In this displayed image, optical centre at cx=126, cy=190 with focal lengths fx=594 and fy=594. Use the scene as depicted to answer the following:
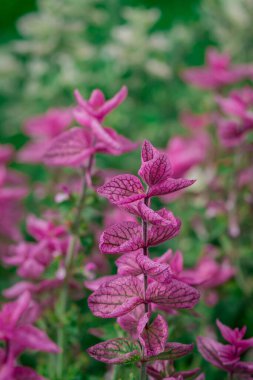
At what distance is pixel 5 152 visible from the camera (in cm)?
127

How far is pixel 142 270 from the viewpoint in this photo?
559 mm

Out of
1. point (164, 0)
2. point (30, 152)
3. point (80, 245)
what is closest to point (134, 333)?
point (80, 245)

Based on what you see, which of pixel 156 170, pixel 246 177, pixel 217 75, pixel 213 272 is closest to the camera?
pixel 156 170

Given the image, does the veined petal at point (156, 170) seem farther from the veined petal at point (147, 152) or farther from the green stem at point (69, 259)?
the green stem at point (69, 259)

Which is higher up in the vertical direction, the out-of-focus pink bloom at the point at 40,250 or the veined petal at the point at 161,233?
the out-of-focus pink bloom at the point at 40,250

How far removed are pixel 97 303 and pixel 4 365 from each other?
166 millimetres

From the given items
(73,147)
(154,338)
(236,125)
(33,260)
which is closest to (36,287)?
(33,260)

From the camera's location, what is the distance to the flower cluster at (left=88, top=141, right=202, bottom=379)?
0.54m

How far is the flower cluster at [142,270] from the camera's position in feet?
1.77

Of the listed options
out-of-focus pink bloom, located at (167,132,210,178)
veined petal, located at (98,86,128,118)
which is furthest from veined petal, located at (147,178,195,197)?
out-of-focus pink bloom, located at (167,132,210,178)

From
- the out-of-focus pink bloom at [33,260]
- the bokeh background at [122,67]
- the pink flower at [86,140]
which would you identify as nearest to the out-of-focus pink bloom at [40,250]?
the out-of-focus pink bloom at [33,260]

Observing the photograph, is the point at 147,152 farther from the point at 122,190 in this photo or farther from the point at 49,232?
the point at 49,232

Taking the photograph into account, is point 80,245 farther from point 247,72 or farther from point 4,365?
point 247,72

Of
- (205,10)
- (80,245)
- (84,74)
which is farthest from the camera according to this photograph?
(205,10)
